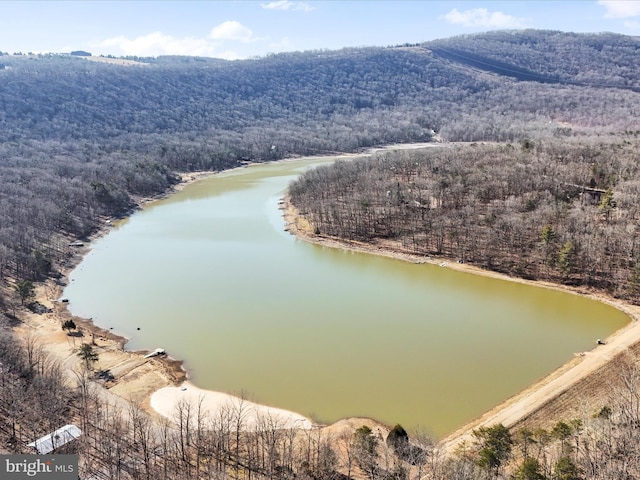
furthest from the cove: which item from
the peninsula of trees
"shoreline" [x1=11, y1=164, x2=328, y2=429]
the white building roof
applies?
the white building roof

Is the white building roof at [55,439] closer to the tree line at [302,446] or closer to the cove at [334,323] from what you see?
the tree line at [302,446]

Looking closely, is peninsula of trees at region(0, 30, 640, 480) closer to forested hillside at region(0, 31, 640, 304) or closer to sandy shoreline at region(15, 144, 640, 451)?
forested hillside at region(0, 31, 640, 304)

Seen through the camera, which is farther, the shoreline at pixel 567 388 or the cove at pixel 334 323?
the cove at pixel 334 323

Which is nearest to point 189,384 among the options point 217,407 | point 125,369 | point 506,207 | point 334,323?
point 217,407

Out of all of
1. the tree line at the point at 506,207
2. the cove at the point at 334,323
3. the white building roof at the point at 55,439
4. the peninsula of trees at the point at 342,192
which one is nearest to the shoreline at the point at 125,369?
the cove at the point at 334,323

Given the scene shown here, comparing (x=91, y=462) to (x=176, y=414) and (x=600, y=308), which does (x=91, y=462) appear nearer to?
(x=176, y=414)

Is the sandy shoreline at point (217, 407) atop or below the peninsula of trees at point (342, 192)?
below
